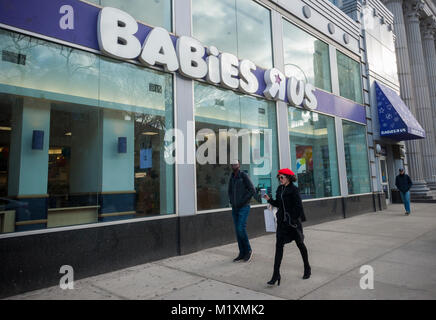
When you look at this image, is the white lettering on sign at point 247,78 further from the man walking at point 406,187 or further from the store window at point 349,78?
the man walking at point 406,187

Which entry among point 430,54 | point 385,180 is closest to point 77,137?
point 385,180

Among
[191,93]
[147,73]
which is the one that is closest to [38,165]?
[147,73]

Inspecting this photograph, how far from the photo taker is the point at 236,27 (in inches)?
344

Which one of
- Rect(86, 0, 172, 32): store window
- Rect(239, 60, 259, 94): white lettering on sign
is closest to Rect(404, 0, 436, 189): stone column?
Rect(239, 60, 259, 94): white lettering on sign

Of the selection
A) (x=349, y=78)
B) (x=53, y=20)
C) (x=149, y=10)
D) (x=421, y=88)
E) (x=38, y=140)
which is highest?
(x=421, y=88)

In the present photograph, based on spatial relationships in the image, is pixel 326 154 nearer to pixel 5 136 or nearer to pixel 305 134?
pixel 305 134

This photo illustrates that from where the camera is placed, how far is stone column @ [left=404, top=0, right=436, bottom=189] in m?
20.3

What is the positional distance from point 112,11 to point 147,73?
1.31m

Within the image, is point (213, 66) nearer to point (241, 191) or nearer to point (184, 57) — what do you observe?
point (184, 57)

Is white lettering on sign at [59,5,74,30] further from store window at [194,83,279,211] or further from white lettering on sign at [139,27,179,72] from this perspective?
store window at [194,83,279,211]

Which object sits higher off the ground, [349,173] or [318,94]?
[318,94]

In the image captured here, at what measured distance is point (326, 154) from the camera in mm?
11656

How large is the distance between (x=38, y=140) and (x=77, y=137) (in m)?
0.64

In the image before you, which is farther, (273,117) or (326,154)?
(326,154)
